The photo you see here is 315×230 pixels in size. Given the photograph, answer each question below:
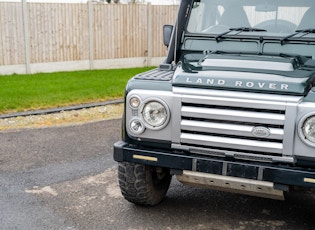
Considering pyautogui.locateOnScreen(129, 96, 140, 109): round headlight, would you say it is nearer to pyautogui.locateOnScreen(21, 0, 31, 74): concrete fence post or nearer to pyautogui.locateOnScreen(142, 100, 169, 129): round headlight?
pyautogui.locateOnScreen(142, 100, 169, 129): round headlight

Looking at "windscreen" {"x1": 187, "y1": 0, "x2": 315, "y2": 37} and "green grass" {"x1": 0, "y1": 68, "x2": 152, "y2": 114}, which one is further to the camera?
"green grass" {"x1": 0, "y1": 68, "x2": 152, "y2": 114}

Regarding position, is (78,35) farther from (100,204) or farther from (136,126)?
(136,126)

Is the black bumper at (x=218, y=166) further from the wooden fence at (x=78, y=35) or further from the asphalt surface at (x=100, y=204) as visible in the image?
the wooden fence at (x=78, y=35)

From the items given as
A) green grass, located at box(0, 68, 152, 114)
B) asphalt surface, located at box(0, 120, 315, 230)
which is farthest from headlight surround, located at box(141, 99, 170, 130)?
green grass, located at box(0, 68, 152, 114)

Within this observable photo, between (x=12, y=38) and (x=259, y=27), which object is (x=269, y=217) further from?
(x=12, y=38)

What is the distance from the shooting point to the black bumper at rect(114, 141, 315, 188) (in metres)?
3.39

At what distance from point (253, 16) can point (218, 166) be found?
1.85 meters

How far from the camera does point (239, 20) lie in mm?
4746

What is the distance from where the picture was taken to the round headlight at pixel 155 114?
3678mm

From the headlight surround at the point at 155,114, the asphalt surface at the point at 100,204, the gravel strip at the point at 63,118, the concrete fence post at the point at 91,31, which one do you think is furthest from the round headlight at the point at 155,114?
the concrete fence post at the point at 91,31

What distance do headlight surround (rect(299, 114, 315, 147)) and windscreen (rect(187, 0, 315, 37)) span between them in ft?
4.64

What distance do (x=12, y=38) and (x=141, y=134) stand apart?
31.2ft

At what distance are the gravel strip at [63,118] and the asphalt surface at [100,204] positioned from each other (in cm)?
167

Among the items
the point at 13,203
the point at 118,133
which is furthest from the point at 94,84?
the point at 13,203
